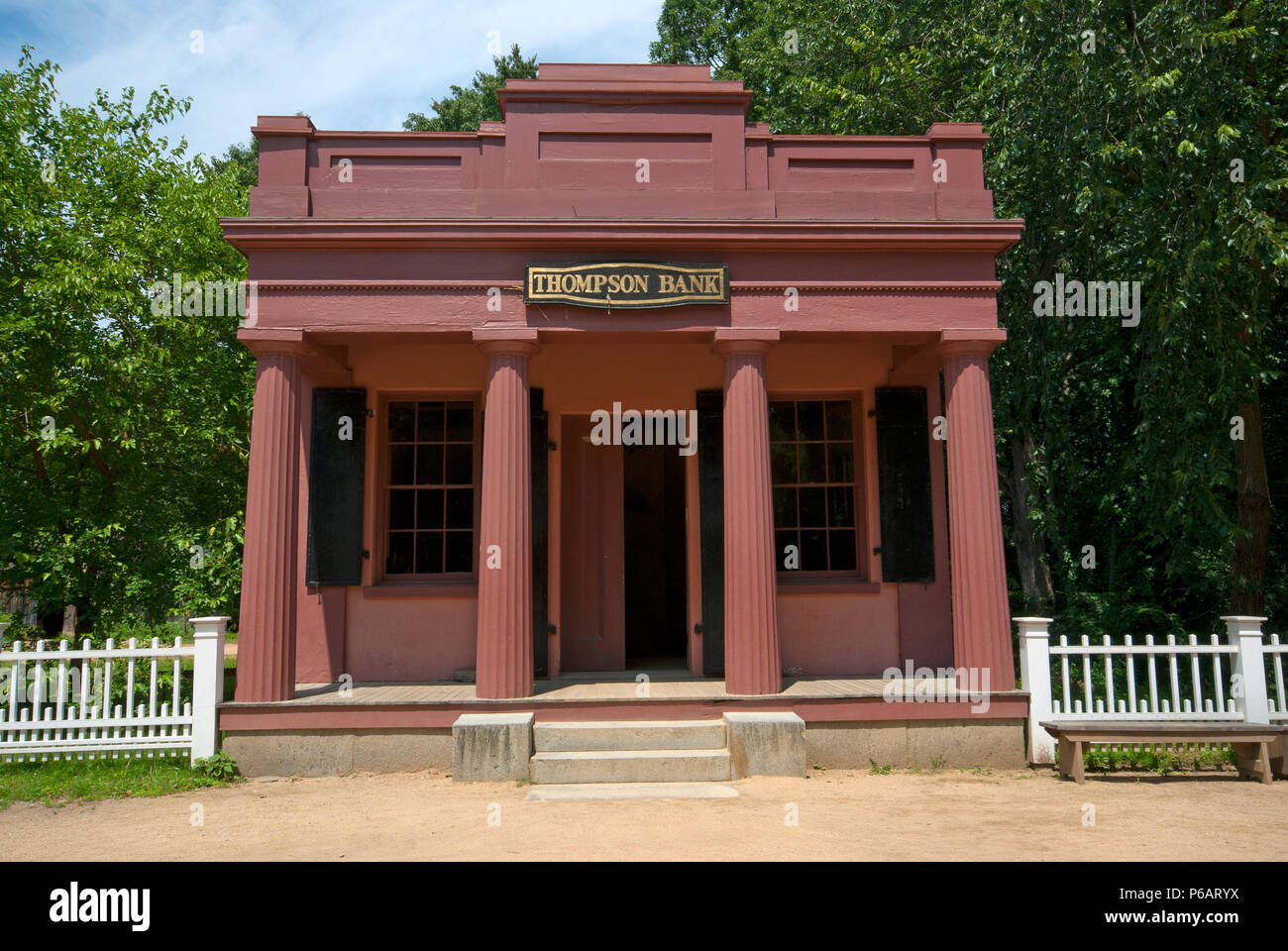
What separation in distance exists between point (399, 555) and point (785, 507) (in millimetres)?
4189

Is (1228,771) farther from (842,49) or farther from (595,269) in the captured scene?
(842,49)

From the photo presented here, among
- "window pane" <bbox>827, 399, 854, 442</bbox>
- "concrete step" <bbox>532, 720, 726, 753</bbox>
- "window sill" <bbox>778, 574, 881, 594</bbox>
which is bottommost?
"concrete step" <bbox>532, 720, 726, 753</bbox>

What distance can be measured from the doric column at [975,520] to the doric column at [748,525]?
5.53ft

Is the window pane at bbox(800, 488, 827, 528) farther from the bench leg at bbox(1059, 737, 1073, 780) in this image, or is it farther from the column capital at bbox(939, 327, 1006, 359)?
the bench leg at bbox(1059, 737, 1073, 780)

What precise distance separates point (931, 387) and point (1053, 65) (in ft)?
14.2

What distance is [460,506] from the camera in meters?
9.58

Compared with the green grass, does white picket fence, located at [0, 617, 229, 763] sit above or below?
above

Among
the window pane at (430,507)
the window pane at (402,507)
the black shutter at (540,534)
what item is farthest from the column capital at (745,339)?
the window pane at (402,507)

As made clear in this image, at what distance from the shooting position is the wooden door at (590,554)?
9.73 metres

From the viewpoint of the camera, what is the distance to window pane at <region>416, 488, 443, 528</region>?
954 cm

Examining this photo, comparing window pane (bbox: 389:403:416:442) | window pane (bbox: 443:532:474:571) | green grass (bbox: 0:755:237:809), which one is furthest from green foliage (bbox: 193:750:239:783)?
window pane (bbox: 389:403:416:442)

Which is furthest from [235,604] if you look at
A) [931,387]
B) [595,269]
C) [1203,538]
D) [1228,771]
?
[1203,538]

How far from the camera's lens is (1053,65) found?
1049cm

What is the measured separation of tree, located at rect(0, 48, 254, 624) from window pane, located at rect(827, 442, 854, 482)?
23.4ft
